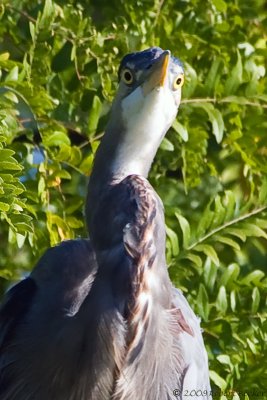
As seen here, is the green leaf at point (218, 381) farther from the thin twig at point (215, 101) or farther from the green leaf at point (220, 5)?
the green leaf at point (220, 5)

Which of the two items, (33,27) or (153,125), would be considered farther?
(33,27)

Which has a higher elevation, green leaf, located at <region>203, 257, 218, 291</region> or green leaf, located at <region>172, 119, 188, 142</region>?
green leaf, located at <region>172, 119, 188, 142</region>

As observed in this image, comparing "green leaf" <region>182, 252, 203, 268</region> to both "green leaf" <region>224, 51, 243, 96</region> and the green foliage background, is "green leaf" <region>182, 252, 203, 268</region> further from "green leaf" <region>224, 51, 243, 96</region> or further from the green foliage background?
"green leaf" <region>224, 51, 243, 96</region>

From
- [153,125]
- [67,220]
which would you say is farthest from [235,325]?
[153,125]

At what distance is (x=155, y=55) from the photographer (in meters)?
2.30

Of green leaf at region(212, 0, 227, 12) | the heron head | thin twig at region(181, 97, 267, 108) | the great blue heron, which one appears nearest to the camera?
the great blue heron

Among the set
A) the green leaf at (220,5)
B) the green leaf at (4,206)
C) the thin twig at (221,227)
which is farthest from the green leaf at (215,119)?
the green leaf at (4,206)

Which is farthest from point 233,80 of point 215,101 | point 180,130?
point 180,130

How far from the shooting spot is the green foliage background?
2.58 metres

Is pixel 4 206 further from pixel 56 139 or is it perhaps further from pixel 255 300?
pixel 255 300

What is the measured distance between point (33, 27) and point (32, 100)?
14cm

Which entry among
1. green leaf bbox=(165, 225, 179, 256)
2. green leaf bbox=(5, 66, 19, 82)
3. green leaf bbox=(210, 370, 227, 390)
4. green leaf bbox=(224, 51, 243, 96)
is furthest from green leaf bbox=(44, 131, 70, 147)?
green leaf bbox=(210, 370, 227, 390)

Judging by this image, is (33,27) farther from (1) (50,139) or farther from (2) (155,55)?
(2) (155,55)

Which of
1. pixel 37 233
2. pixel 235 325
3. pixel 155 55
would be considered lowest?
pixel 235 325
